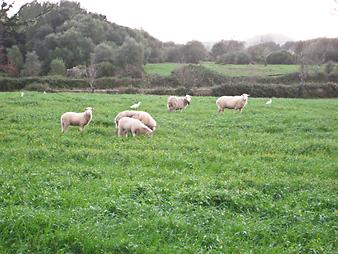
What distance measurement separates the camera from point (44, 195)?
10.8m

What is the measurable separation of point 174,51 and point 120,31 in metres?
14.6

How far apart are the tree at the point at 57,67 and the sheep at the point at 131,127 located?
57092mm

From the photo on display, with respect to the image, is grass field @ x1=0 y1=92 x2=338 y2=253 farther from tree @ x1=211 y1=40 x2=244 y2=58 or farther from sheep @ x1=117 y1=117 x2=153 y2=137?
tree @ x1=211 y1=40 x2=244 y2=58

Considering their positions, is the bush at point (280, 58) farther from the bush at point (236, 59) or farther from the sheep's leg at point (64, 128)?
the sheep's leg at point (64, 128)

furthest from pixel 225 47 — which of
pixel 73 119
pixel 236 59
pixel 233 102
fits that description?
pixel 73 119

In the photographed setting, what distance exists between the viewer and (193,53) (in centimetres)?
10006

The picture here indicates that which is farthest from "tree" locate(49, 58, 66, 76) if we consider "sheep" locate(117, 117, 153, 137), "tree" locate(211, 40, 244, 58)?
"sheep" locate(117, 117, 153, 137)

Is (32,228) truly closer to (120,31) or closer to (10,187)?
(10,187)

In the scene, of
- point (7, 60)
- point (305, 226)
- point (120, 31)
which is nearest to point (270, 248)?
point (305, 226)

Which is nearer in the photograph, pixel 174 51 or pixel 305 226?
pixel 305 226

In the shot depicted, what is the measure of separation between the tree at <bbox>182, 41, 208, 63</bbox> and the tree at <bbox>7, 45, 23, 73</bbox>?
3819cm

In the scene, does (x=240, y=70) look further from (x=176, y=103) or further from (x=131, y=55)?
(x=176, y=103)

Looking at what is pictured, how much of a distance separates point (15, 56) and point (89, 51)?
45.2ft

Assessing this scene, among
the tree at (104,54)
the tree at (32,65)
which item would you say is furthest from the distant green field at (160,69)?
the tree at (32,65)
